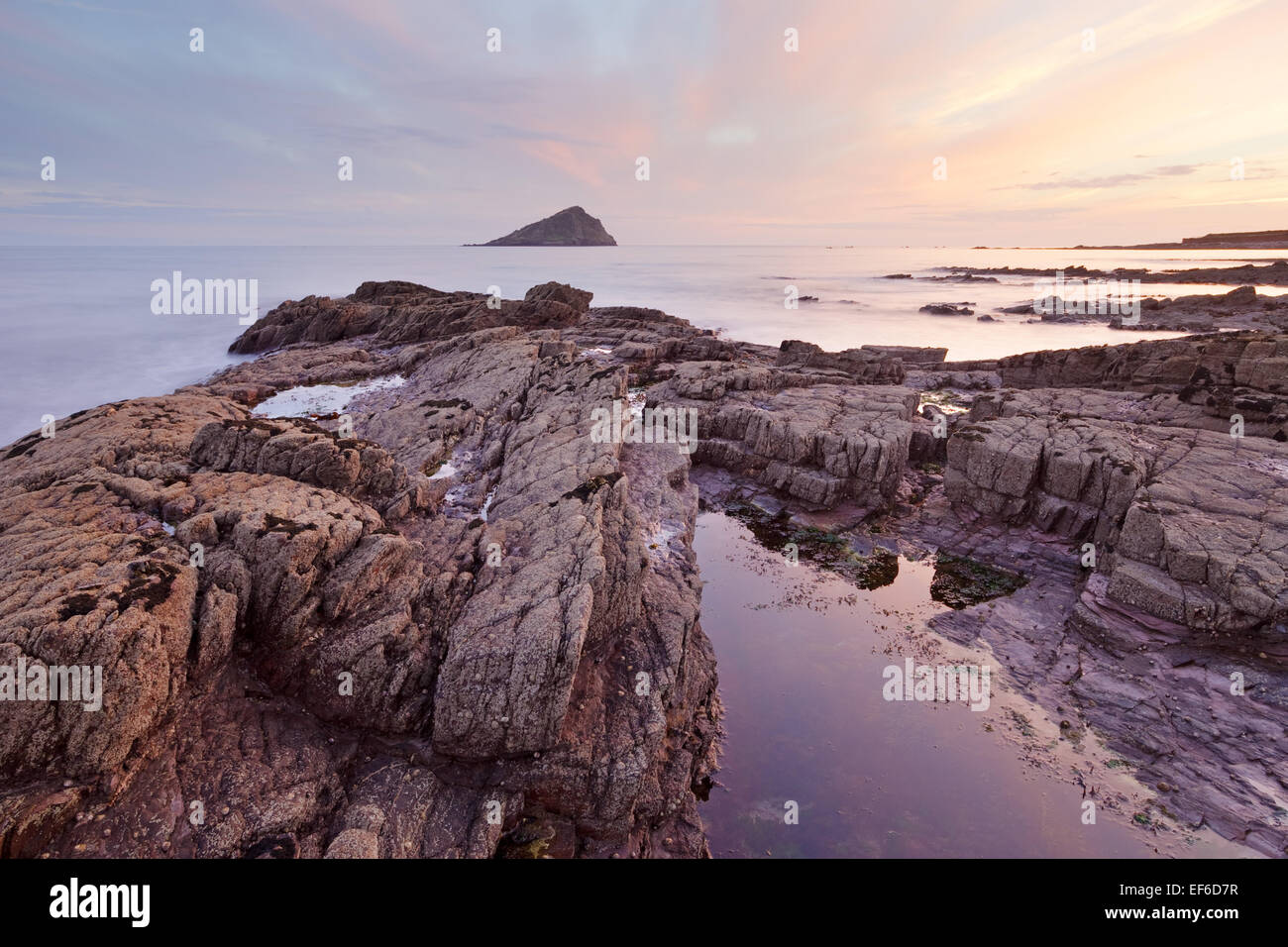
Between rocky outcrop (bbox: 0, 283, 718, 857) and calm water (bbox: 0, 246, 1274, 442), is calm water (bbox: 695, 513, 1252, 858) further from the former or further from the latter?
calm water (bbox: 0, 246, 1274, 442)

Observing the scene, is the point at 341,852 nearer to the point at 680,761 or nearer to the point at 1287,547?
the point at 680,761

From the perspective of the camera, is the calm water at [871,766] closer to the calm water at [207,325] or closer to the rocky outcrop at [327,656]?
the rocky outcrop at [327,656]

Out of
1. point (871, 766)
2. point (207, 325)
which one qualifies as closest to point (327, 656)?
point (871, 766)

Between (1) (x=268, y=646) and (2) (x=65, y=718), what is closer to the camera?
(2) (x=65, y=718)

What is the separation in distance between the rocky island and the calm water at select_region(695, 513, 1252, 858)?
3.39 feet

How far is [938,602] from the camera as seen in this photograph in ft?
84.4

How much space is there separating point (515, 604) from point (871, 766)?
1245cm

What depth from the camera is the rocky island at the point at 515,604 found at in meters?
11.7

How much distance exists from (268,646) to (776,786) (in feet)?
49.3

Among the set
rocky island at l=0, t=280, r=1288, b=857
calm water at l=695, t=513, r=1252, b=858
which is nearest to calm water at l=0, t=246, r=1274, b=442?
rocky island at l=0, t=280, r=1288, b=857

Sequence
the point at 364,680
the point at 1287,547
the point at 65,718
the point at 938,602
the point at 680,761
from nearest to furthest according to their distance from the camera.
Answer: the point at 65,718 < the point at 364,680 < the point at 680,761 < the point at 1287,547 < the point at 938,602

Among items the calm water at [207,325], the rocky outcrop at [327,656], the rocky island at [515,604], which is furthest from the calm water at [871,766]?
the calm water at [207,325]
